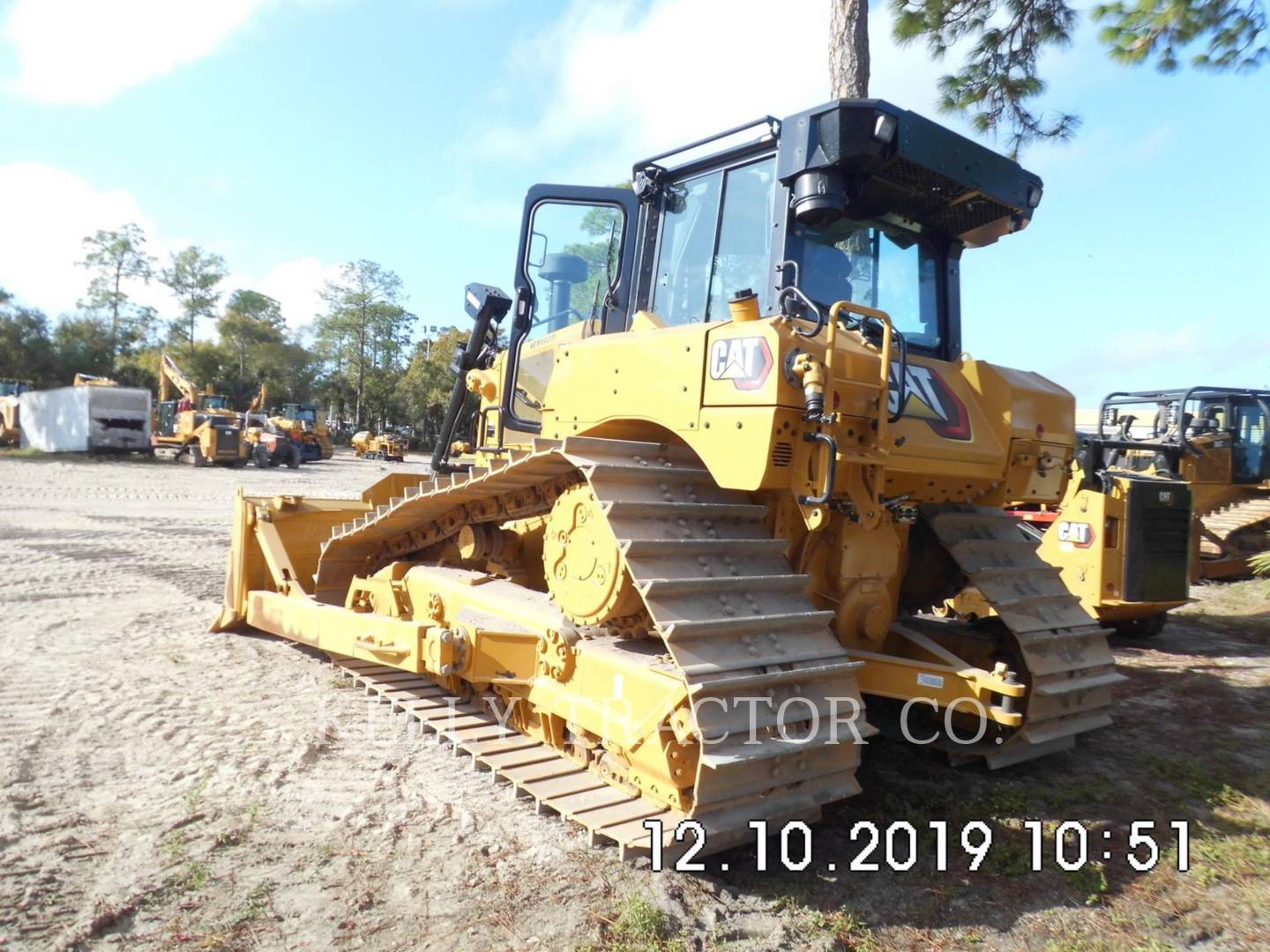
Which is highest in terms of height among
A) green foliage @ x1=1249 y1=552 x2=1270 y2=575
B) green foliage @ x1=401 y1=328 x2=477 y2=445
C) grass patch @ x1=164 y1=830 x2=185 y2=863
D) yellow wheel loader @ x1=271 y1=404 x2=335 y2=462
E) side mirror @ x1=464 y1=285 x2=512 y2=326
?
green foliage @ x1=401 y1=328 x2=477 y2=445

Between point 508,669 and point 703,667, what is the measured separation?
1405mm

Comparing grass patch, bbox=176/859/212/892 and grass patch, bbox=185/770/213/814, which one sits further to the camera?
grass patch, bbox=185/770/213/814

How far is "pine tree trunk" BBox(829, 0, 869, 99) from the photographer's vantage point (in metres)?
7.85

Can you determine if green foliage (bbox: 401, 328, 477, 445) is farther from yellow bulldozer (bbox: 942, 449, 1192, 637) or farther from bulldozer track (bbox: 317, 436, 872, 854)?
bulldozer track (bbox: 317, 436, 872, 854)

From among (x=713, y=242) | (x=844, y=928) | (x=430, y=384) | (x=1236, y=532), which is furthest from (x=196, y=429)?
(x=844, y=928)

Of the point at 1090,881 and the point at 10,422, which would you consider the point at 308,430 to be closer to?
the point at 10,422

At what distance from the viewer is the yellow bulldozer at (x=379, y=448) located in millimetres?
35906

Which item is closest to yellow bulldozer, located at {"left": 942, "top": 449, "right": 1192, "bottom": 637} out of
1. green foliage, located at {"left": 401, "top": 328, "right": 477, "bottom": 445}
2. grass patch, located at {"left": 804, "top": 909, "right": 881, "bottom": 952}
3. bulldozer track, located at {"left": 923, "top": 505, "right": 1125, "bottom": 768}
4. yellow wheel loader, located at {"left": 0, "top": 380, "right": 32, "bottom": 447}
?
bulldozer track, located at {"left": 923, "top": 505, "right": 1125, "bottom": 768}

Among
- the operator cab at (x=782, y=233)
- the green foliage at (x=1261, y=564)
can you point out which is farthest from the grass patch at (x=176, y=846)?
the green foliage at (x=1261, y=564)

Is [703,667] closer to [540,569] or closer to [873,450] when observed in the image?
[873,450]

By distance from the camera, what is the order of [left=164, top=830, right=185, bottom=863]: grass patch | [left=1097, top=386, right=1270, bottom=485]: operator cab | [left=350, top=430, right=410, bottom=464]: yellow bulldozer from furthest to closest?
[left=350, top=430, right=410, bottom=464]: yellow bulldozer
[left=1097, top=386, right=1270, bottom=485]: operator cab
[left=164, top=830, right=185, bottom=863]: grass patch

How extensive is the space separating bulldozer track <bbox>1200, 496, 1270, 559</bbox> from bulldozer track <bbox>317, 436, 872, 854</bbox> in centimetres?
1057

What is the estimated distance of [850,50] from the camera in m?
7.88

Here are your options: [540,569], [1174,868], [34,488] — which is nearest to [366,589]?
[540,569]
